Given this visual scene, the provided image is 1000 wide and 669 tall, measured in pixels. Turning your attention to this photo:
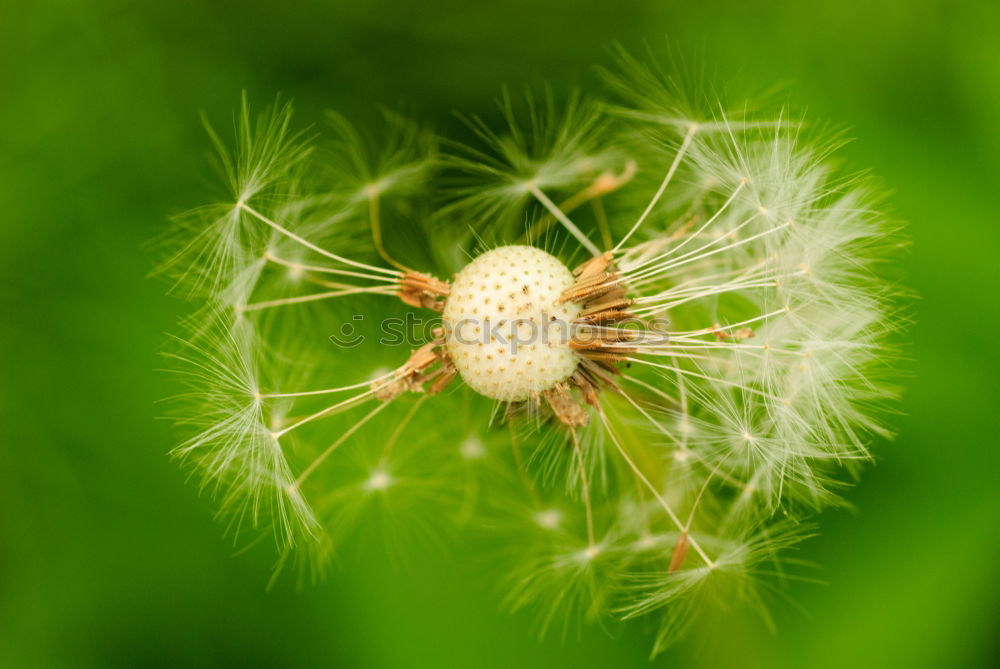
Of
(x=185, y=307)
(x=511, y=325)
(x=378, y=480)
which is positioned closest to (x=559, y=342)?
(x=511, y=325)

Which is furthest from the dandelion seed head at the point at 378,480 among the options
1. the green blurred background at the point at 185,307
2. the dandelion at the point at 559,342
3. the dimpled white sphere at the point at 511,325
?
the dimpled white sphere at the point at 511,325

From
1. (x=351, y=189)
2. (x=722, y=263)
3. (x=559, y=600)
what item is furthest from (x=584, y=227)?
(x=559, y=600)

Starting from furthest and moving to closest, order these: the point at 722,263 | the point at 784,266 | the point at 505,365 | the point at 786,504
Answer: the point at 786,504, the point at 722,263, the point at 784,266, the point at 505,365

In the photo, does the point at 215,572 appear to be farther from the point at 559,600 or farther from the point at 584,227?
the point at 584,227

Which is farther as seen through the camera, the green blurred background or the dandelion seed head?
the green blurred background

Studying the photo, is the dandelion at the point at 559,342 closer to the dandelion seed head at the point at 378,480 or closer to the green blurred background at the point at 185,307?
the dandelion seed head at the point at 378,480

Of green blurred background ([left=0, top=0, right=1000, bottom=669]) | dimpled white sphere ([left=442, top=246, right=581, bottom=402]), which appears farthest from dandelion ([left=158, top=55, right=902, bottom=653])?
green blurred background ([left=0, top=0, right=1000, bottom=669])

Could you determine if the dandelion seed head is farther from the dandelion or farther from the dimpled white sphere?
the dimpled white sphere
